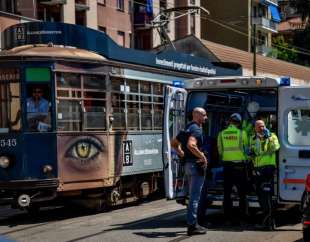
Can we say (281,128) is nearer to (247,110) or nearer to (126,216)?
(247,110)

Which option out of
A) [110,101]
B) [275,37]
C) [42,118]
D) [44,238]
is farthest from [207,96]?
[275,37]

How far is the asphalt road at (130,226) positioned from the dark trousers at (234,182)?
34 cm

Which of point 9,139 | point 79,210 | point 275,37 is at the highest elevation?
point 275,37

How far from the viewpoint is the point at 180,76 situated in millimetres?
16844

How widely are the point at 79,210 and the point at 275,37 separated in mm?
73933

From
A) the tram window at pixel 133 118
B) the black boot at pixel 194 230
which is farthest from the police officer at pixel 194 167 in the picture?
the tram window at pixel 133 118

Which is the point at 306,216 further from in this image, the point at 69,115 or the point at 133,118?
the point at 133,118

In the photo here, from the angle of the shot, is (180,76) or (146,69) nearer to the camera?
(146,69)

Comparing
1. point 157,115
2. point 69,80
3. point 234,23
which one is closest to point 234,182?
point 69,80

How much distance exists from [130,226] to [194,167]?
1.73 metres

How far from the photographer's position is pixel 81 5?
3681cm

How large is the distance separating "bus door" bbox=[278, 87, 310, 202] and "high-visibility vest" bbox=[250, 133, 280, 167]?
189 millimetres

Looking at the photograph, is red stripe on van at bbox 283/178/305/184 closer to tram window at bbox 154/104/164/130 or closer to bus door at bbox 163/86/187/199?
bus door at bbox 163/86/187/199

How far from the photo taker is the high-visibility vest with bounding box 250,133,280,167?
1055cm
